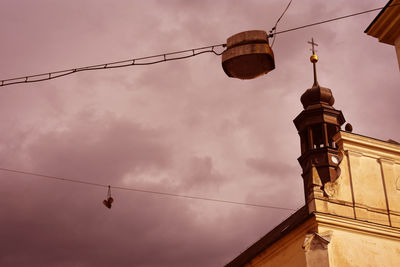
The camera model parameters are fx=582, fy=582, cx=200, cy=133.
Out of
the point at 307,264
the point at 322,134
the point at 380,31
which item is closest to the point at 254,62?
the point at 380,31

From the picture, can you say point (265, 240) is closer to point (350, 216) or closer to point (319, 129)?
point (319, 129)

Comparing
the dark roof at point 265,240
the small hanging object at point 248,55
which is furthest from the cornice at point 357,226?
the small hanging object at point 248,55

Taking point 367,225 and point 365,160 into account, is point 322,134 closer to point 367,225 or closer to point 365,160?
point 365,160

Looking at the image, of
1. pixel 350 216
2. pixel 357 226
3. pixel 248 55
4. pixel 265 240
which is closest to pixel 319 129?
pixel 265 240

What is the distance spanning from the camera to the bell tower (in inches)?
1009

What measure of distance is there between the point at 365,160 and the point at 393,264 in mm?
3558

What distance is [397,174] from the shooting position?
63.3 ft

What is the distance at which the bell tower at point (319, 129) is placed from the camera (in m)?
25.6

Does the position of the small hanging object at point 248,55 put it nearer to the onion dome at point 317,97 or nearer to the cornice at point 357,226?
the cornice at point 357,226

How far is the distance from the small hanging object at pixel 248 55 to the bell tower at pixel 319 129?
53.2 feet

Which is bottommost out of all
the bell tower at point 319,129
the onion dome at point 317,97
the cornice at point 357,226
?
the cornice at point 357,226

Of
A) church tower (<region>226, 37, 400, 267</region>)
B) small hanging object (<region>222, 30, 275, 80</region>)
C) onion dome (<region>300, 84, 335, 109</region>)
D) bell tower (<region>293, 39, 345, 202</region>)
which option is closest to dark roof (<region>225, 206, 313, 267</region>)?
bell tower (<region>293, 39, 345, 202</region>)

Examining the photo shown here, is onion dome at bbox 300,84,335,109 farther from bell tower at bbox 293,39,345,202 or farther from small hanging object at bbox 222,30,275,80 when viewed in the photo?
small hanging object at bbox 222,30,275,80

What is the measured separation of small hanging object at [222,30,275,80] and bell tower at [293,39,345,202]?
53.2ft
